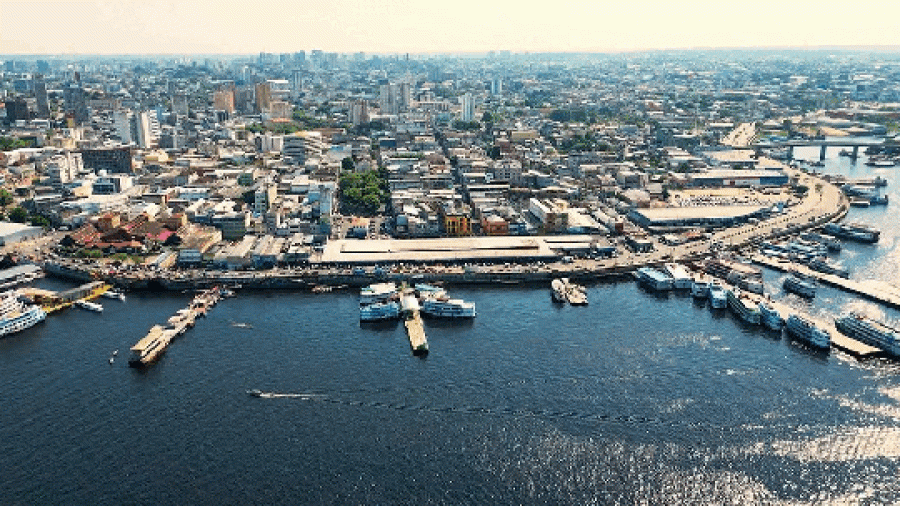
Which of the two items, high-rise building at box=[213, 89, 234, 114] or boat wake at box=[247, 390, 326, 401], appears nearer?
boat wake at box=[247, 390, 326, 401]

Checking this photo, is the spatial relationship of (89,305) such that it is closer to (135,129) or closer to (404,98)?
(135,129)

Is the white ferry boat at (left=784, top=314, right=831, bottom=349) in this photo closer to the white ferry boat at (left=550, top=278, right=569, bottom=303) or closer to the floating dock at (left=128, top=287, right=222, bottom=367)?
the white ferry boat at (left=550, top=278, right=569, bottom=303)

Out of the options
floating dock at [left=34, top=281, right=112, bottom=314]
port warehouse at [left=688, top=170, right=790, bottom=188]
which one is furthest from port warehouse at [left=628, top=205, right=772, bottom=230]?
floating dock at [left=34, top=281, right=112, bottom=314]

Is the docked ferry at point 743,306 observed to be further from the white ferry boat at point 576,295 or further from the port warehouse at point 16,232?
the port warehouse at point 16,232

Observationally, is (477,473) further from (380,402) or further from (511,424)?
(380,402)

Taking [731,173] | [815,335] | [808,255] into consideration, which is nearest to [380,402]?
[815,335]

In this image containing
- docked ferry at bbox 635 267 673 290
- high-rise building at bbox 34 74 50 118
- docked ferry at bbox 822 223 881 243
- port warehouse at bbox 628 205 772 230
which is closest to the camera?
docked ferry at bbox 635 267 673 290

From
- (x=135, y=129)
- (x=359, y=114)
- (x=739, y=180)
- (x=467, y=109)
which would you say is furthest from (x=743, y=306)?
(x=467, y=109)

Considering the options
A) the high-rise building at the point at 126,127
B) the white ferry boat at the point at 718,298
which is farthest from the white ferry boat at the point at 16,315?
the high-rise building at the point at 126,127
